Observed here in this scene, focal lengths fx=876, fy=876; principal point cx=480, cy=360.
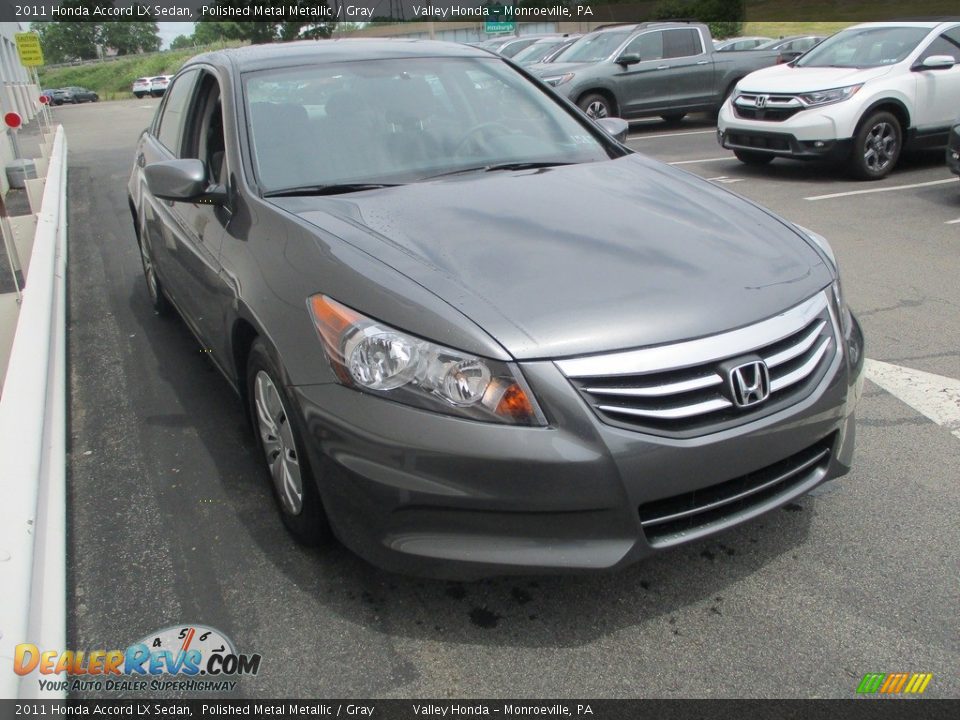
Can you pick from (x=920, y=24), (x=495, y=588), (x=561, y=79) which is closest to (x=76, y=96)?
(x=561, y=79)

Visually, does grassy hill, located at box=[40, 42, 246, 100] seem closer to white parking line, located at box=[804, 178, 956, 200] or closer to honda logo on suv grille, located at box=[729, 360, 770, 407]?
white parking line, located at box=[804, 178, 956, 200]

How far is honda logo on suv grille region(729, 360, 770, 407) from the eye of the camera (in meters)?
2.37

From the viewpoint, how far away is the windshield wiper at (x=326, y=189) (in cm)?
330

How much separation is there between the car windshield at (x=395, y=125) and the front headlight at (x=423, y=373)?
1.08m

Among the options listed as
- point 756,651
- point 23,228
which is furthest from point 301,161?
point 23,228

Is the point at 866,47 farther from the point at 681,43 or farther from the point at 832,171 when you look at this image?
the point at 681,43

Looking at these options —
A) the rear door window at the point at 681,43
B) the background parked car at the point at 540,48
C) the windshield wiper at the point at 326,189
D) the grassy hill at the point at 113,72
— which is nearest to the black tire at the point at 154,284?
the windshield wiper at the point at 326,189

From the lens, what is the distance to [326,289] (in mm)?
2652

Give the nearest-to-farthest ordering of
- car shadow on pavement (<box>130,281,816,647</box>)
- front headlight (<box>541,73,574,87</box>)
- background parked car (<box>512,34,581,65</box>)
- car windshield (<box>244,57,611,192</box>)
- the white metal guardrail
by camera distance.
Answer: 1. the white metal guardrail
2. car shadow on pavement (<box>130,281,816,647</box>)
3. car windshield (<box>244,57,611,192</box>)
4. front headlight (<box>541,73,574,87</box>)
5. background parked car (<box>512,34,581,65</box>)

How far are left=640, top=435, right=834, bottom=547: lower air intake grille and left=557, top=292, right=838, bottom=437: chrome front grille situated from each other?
200 millimetres

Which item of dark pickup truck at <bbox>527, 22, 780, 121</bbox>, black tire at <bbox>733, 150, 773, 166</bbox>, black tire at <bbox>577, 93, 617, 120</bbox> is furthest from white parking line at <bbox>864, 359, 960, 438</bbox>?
black tire at <bbox>577, 93, 617, 120</bbox>

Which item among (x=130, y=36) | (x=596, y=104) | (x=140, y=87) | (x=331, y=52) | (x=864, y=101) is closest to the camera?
(x=331, y=52)

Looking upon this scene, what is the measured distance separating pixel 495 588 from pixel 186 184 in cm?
193

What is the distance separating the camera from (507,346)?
231 cm
